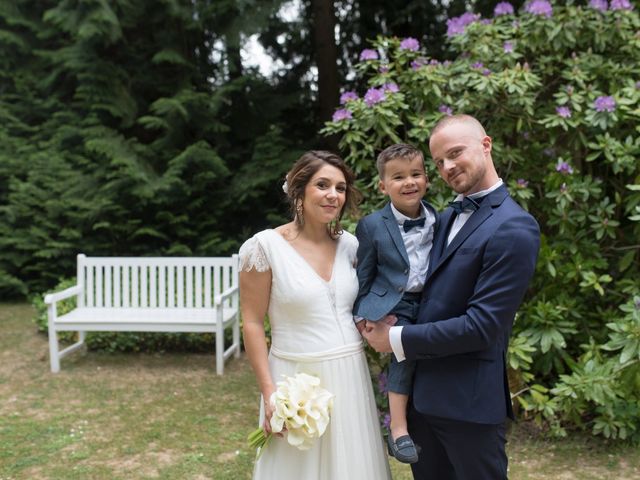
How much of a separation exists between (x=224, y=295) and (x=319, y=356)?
3.61m

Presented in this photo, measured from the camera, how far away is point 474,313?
5.98 ft

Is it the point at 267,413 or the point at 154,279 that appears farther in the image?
the point at 154,279

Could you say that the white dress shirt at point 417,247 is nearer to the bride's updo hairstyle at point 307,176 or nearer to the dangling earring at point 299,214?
the bride's updo hairstyle at point 307,176

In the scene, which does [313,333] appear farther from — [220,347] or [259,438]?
[220,347]

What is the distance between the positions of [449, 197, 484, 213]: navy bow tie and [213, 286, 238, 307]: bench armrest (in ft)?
12.6

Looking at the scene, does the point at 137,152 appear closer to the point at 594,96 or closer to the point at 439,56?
the point at 439,56

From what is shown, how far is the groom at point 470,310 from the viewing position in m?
1.82

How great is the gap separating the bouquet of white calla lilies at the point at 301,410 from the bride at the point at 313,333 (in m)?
0.15

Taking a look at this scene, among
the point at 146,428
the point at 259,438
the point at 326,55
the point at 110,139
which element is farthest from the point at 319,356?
the point at 110,139

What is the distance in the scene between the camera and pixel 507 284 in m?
1.81

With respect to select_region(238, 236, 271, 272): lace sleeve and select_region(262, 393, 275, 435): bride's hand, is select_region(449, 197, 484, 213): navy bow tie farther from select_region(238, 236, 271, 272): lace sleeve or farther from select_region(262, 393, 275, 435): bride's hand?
select_region(262, 393, 275, 435): bride's hand

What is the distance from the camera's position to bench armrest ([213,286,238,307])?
18.2ft

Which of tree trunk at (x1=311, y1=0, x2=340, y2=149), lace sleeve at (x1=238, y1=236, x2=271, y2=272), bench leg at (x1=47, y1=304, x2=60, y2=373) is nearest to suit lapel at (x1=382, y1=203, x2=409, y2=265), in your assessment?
lace sleeve at (x1=238, y1=236, x2=271, y2=272)

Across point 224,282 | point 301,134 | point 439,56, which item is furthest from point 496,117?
point 301,134
